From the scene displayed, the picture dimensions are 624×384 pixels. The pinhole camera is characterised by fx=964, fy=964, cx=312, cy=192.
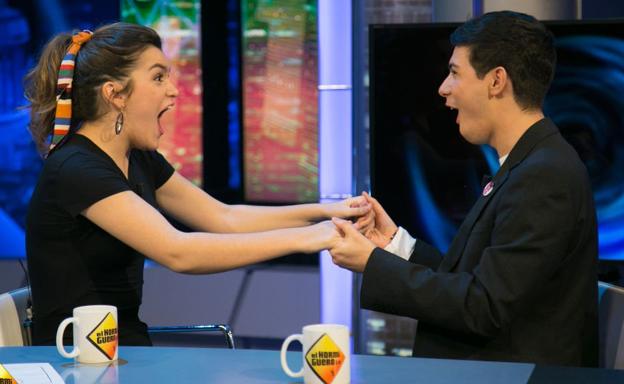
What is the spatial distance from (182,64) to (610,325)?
11.5ft

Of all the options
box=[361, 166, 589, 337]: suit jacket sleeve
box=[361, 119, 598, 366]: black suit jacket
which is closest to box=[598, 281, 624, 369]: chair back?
box=[361, 119, 598, 366]: black suit jacket

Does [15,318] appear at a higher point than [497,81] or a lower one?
lower

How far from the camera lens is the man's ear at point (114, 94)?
107 inches

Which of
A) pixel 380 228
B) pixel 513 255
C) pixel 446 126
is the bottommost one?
pixel 380 228

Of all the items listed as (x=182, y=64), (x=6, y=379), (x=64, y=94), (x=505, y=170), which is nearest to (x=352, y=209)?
(x=505, y=170)

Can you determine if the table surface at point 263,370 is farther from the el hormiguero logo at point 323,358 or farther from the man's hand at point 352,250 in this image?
the man's hand at point 352,250

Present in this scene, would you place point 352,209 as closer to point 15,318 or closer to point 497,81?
point 497,81

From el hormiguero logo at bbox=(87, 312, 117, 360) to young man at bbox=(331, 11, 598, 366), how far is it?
608 mm

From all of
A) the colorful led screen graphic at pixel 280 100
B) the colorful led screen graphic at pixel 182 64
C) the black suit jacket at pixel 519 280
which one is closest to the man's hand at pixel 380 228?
the black suit jacket at pixel 519 280

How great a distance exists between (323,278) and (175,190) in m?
1.51

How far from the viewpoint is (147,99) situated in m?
2.77

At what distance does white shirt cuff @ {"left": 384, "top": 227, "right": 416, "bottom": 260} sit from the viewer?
282 cm

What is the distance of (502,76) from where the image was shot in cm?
243

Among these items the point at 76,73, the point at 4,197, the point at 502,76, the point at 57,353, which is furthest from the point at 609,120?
the point at 4,197
